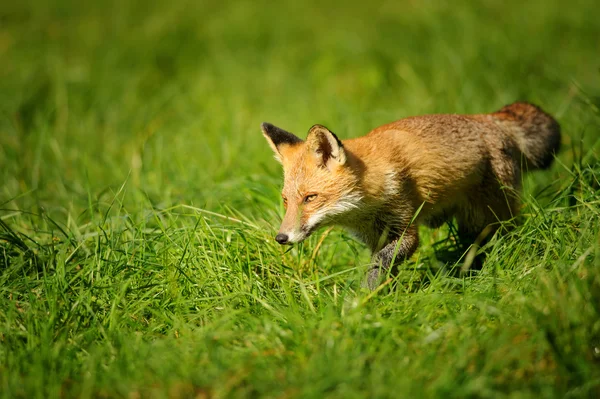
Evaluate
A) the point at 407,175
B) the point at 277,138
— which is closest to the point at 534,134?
the point at 407,175

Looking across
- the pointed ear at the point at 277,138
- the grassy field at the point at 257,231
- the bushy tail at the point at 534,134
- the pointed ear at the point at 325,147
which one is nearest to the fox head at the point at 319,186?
the pointed ear at the point at 325,147

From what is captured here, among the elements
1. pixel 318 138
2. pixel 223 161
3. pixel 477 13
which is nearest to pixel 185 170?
pixel 223 161

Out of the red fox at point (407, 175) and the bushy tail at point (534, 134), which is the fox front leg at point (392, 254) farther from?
the bushy tail at point (534, 134)

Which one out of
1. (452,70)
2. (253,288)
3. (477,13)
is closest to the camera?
(253,288)

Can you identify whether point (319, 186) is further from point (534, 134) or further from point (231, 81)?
point (231, 81)

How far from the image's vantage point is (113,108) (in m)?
7.79

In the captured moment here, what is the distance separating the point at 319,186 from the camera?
398 cm

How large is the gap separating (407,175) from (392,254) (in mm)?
630

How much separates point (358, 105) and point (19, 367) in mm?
5535

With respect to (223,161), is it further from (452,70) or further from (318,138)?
(452,70)

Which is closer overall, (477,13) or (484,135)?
(484,135)

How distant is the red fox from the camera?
13.0 feet

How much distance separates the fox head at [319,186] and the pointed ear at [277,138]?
33 cm

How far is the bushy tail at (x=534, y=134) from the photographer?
479 cm
